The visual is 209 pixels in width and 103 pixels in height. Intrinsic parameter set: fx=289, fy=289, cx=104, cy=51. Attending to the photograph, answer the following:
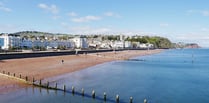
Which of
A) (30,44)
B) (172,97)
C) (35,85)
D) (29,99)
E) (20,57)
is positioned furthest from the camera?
(30,44)

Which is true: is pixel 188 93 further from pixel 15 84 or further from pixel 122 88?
pixel 15 84

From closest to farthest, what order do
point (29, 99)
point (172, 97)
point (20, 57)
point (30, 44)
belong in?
point (29, 99) < point (172, 97) < point (20, 57) < point (30, 44)

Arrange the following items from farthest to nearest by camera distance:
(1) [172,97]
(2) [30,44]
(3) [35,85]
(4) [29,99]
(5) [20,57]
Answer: (2) [30,44] < (5) [20,57] < (3) [35,85] < (1) [172,97] < (4) [29,99]

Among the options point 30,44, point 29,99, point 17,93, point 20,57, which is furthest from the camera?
point 30,44

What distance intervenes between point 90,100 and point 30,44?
12614 cm

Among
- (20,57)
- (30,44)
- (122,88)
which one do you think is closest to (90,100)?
(122,88)

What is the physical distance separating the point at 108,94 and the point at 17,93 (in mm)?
11881

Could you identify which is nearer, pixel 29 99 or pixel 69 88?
pixel 29 99

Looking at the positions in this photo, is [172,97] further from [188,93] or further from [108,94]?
[108,94]

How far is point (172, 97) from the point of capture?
39.4 meters

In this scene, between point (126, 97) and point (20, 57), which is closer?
point (126, 97)

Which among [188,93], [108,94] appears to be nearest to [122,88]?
[108,94]

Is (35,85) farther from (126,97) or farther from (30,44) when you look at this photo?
(30,44)

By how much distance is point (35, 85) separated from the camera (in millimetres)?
42188
